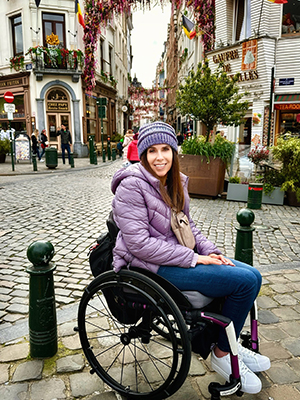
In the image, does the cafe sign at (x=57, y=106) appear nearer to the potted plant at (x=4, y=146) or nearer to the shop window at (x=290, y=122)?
the potted plant at (x=4, y=146)

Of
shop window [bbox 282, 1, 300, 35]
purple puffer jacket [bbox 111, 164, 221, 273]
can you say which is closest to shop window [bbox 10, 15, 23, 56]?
shop window [bbox 282, 1, 300, 35]

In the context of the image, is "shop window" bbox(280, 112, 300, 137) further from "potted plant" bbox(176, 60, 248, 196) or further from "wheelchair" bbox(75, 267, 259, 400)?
"wheelchair" bbox(75, 267, 259, 400)

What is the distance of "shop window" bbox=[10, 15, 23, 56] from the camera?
2177cm

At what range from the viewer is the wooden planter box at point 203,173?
8.22 m

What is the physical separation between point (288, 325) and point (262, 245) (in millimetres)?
2185

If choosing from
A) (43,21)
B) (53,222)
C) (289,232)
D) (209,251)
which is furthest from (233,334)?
(43,21)

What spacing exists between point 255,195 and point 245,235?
14.3 feet

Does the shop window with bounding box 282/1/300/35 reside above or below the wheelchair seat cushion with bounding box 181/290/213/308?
above

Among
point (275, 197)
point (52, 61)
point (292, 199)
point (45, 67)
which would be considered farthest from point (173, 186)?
point (45, 67)

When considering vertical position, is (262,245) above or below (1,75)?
below

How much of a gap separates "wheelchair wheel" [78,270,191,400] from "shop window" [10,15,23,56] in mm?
23623

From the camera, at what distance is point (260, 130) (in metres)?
15.7

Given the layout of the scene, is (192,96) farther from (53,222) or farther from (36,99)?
(36,99)

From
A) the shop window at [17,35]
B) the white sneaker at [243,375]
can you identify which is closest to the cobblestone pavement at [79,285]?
the white sneaker at [243,375]
